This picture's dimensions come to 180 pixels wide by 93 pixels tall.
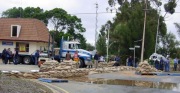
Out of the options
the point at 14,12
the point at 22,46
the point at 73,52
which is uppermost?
the point at 14,12

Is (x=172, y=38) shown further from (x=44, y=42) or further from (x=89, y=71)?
(x=89, y=71)

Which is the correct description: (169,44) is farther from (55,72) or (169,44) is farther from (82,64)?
(55,72)

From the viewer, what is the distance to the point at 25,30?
50625 mm

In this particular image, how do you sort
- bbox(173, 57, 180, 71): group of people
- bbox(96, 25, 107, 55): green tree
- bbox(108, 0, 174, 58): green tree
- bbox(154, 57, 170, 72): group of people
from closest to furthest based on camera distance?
bbox(154, 57, 170, 72): group of people, bbox(173, 57, 180, 71): group of people, bbox(108, 0, 174, 58): green tree, bbox(96, 25, 107, 55): green tree

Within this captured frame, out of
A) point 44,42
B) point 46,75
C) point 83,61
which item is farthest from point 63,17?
point 46,75

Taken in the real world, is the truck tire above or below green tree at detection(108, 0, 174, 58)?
below

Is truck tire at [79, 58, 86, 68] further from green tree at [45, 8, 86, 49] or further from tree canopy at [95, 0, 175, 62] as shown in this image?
green tree at [45, 8, 86, 49]

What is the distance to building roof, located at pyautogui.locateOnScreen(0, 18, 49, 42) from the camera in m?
49.7

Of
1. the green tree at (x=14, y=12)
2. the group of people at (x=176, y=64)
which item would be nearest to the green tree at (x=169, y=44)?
the green tree at (x=14, y=12)

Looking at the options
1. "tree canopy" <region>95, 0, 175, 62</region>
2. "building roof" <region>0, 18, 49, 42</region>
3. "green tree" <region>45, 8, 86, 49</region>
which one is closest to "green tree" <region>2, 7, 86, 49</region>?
"green tree" <region>45, 8, 86, 49</region>

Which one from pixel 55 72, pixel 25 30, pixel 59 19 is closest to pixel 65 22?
pixel 59 19

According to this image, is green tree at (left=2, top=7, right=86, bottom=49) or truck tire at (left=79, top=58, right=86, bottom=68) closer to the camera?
truck tire at (left=79, top=58, right=86, bottom=68)

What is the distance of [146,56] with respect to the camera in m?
59.7

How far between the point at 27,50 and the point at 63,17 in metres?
34.5
